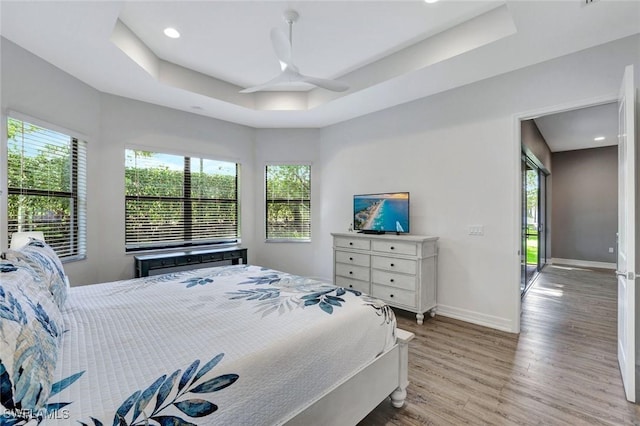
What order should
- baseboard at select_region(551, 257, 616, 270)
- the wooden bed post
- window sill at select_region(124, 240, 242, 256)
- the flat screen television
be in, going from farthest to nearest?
baseboard at select_region(551, 257, 616, 270), window sill at select_region(124, 240, 242, 256), the flat screen television, the wooden bed post

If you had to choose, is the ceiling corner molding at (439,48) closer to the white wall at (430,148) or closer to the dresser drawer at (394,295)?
the white wall at (430,148)

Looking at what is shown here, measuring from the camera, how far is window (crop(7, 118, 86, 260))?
2646 mm

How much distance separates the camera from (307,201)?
5246 mm

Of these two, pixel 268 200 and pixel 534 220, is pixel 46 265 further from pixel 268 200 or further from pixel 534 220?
pixel 534 220

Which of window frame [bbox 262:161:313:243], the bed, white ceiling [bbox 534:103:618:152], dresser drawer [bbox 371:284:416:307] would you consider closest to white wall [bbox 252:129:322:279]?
window frame [bbox 262:161:313:243]

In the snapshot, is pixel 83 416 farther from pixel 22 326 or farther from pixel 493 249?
pixel 493 249

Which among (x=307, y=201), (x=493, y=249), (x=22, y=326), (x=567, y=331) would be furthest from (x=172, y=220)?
(x=567, y=331)

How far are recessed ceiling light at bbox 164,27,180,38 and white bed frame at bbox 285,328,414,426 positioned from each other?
3.25m

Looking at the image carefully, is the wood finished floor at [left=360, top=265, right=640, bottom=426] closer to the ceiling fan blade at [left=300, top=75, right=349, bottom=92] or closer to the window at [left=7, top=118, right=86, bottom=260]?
the ceiling fan blade at [left=300, top=75, right=349, bottom=92]

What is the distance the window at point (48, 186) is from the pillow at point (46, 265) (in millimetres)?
1245

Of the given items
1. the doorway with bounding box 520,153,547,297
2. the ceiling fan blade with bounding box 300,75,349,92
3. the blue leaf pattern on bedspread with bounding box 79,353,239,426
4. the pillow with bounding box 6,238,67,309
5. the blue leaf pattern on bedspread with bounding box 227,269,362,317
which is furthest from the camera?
the doorway with bounding box 520,153,547,297

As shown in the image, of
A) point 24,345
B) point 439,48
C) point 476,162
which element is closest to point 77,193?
point 24,345

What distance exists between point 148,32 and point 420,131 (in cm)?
321

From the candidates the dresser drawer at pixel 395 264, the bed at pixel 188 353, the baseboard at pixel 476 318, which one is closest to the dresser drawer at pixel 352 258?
the dresser drawer at pixel 395 264
